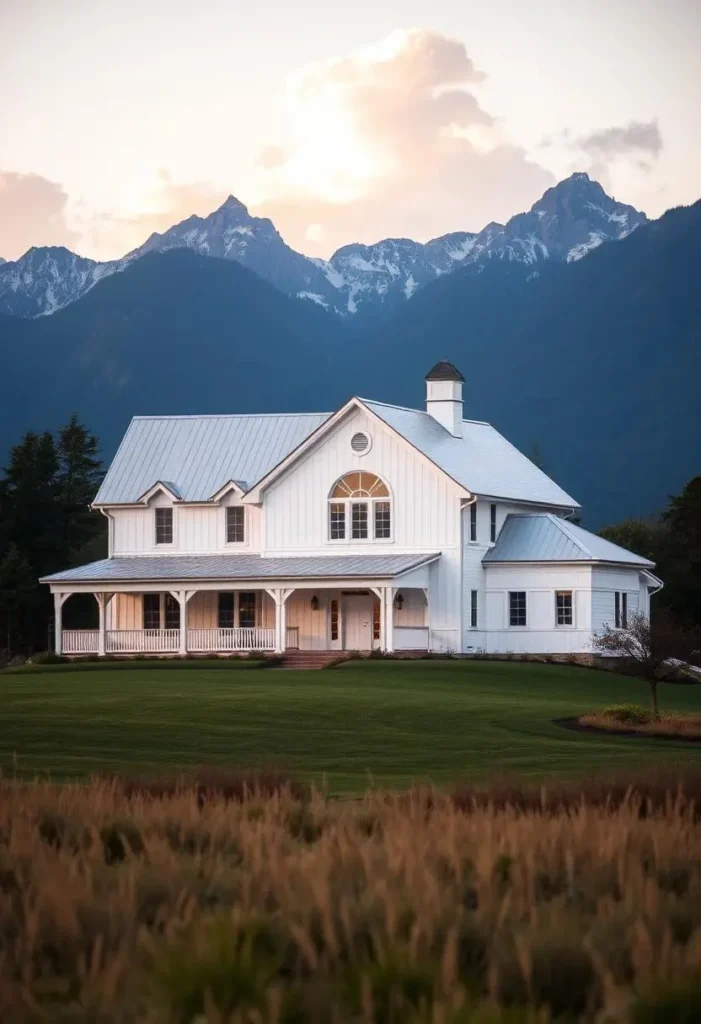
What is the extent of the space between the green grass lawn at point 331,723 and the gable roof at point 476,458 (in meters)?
9.18

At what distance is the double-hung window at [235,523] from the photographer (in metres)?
63.2

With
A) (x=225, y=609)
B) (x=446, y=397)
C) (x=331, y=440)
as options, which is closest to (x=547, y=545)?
(x=446, y=397)

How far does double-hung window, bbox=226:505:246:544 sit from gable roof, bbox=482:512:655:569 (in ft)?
27.9

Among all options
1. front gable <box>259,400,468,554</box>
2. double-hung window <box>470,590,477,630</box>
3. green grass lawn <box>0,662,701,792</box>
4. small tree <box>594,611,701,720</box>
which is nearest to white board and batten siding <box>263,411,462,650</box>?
front gable <box>259,400,468,554</box>

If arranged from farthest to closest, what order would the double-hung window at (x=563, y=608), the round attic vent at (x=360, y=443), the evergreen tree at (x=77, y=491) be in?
the evergreen tree at (x=77, y=491)
the round attic vent at (x=360, y=443)
the double-hung window at (x=563, y=608)

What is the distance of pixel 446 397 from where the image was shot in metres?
64.2

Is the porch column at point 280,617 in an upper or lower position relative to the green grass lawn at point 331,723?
upper

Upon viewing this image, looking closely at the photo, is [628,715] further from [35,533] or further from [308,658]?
[35,533]

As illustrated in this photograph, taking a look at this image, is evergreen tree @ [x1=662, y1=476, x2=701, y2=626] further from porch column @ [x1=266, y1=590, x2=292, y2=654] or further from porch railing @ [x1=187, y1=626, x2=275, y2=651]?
porch column @ [x1=266, y1=590, x2=292, y2=654]

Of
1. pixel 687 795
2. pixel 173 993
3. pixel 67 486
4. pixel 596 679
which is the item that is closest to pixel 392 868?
pixel 173 993

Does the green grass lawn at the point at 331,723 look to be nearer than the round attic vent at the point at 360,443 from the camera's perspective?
Yes

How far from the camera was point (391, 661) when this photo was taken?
54.1 metres

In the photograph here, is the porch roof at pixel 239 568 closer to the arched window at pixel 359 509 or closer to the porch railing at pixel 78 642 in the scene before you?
the arched window at pixel 359 509

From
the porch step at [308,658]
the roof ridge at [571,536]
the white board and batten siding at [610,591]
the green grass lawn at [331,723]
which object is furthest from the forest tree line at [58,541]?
the green grass lawn at [331,723]
